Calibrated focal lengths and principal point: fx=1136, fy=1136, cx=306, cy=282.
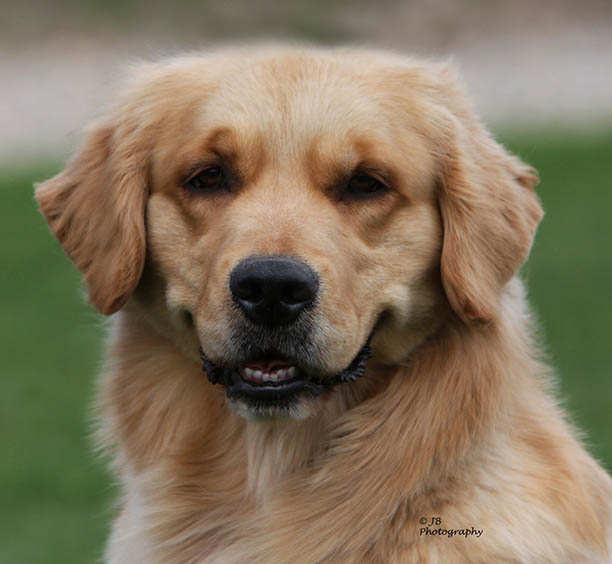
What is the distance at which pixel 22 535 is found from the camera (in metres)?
7.75

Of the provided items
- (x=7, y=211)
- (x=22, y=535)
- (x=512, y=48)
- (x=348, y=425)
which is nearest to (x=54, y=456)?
(x=22, y=535)

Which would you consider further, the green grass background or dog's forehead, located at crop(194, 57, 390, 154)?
the green grass background

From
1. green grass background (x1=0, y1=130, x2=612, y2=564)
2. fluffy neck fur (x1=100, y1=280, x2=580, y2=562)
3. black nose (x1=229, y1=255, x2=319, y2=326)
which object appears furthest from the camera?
green grass background (x1=0, y1=130, x2=612, y2=564)

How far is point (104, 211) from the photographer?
4.35 meters

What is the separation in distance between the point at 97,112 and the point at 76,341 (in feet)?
25.8

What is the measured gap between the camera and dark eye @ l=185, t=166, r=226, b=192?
420cm

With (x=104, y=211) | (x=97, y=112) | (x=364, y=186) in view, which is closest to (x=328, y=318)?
(x=364, y=186)

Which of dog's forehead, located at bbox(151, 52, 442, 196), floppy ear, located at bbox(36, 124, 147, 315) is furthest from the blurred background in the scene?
dog's forehead, located at bbox(151, 52, 442, 196)

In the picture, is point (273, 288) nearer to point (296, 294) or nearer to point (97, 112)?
point (296, 294)

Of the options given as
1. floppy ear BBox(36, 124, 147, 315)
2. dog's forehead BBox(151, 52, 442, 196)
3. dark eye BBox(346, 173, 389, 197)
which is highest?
dog's forehead BBox(151, 52, 442, 196)

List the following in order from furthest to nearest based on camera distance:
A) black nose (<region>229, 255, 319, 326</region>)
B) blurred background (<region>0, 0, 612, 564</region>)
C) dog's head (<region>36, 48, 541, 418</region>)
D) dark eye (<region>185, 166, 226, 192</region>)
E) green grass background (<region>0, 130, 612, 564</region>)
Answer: green grass background (<region>0, 130, 612, 564</region>)
blurred background (<region>0, 0, 612, 564</region>)
dark eye (<region>185, 166, 226, 192</region>)
dog's head (<region>36, 48, 541, 418</region>)
black nose (<region>229, 255, 319, 326</region>)

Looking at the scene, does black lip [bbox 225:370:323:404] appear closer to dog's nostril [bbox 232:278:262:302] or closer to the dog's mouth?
the dog's mouth

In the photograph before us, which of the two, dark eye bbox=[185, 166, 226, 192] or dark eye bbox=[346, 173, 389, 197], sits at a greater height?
dark eye bbox=[346, 173, 389, 197]

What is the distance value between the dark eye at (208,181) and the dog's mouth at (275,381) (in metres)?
0.65
